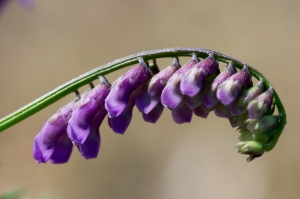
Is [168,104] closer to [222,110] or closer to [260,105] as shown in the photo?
[222,110]

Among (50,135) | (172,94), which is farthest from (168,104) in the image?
(50,135)

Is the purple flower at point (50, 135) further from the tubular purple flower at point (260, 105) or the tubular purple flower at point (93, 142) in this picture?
the tubular purple flower at point (260, 105)

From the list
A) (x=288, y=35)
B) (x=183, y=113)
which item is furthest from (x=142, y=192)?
(x=183, y=113)

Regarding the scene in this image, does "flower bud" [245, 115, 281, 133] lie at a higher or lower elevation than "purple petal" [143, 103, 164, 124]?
lower

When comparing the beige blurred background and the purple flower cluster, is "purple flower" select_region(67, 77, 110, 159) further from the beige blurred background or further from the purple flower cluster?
the beige blurred background

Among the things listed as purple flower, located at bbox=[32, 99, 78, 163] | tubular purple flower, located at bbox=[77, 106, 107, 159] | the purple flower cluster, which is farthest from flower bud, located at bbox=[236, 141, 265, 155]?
purple flower, located at bbox=[32, 99, 78, 163]

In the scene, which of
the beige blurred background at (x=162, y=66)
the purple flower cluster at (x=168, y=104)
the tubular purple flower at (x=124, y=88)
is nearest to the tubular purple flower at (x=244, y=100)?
the purple flower cluster at (x=168, y=104)

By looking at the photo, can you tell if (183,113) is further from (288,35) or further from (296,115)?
(288,35)
